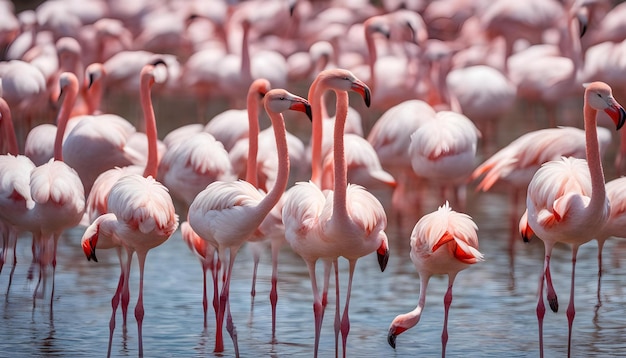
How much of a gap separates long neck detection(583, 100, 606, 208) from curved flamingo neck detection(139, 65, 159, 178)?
2511 mm

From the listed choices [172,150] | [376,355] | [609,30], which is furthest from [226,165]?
[609,30]

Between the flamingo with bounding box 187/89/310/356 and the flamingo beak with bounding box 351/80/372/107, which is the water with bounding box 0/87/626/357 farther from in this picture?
the flamingo beak with bounding box 351/80/372/107

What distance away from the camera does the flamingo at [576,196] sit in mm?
5406

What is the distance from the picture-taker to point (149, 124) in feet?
22.1

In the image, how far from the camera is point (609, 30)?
44.8 ft

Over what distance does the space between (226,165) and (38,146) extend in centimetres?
157

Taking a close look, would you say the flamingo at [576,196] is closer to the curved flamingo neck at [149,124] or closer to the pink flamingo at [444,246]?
the pink flamingo at [444,246]

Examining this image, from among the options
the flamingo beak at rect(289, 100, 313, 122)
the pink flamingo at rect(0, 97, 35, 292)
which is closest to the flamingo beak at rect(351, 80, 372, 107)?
the flamingo beak at rect(289, 100, 313, 122)

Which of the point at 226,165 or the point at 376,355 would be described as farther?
the point at 226,165

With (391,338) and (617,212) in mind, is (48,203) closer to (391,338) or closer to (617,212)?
(391,338)

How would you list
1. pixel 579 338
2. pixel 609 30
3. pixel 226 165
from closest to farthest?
1. pixel 579 338
2. pixel 226 165
3. pixel 609 30

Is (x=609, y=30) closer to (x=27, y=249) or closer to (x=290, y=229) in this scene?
(x=27, y=249)

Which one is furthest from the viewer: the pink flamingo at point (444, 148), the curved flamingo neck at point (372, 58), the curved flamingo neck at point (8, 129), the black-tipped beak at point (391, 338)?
the curved flamingo neck at point (372, 58)

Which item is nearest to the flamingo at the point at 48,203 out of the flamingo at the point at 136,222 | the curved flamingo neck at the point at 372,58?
the flamingo at the point at 136,222
